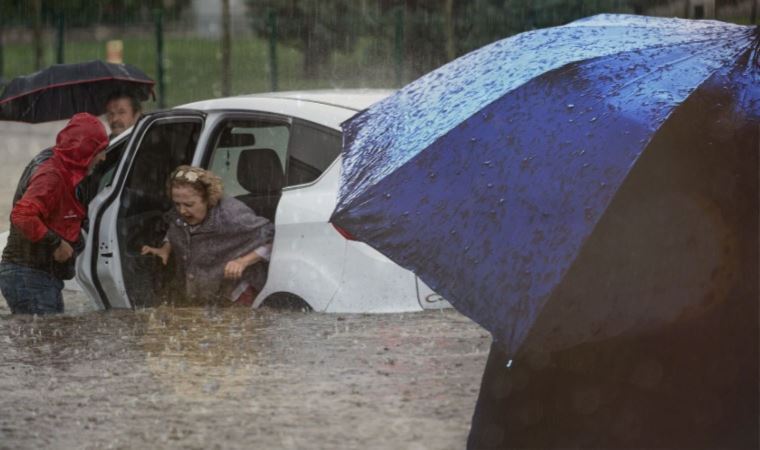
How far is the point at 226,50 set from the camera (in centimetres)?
3061

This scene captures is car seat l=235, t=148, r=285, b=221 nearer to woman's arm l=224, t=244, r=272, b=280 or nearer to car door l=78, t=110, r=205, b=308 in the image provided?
woman's arm l=224, t=244, r=272, b=280

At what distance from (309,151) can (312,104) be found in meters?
0.27

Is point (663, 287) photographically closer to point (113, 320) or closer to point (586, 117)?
point (586, 117)

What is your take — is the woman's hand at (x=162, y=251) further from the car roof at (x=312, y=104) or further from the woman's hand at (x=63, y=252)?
the car roof at (x=312, y=104)

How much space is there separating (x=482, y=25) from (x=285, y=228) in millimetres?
22825

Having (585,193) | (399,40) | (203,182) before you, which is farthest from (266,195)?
(399,40)

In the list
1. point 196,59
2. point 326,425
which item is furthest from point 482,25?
point 326,425

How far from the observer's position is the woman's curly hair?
7637 millimetres

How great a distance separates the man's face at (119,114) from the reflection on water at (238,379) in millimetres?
1486

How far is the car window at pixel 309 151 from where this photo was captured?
22.9 ft

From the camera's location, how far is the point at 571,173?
3238 millimetres

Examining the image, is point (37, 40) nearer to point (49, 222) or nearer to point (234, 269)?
point (49, 222)

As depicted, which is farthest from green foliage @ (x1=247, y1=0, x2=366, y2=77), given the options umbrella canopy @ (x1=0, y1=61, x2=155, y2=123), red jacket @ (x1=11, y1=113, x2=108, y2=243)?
red jacket @ (x1=11, y1=113, x2=108, y2=243)

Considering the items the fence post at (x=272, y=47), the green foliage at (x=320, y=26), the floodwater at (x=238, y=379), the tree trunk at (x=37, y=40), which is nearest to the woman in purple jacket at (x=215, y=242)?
the floodwater at (x=238, y=379)
